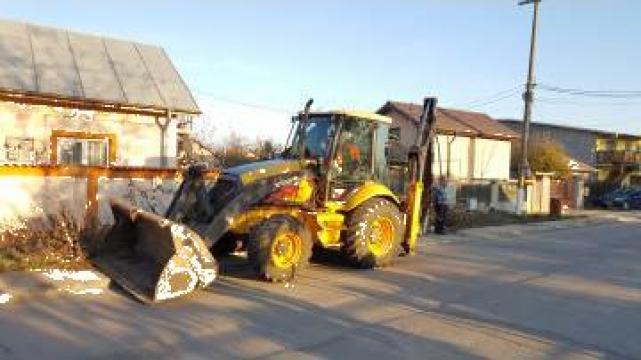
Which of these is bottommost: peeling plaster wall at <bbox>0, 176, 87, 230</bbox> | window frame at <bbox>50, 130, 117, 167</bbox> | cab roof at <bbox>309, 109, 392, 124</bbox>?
peeling plaster wall at <bbox>0, 176, 87, 230</bbox>

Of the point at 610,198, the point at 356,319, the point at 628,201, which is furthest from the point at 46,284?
the point at 610,198

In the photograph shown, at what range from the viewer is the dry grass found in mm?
12023

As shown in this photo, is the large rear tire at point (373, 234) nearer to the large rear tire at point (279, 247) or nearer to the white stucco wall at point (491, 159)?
the large rear tire at point (279, 247)

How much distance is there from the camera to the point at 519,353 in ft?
27.9

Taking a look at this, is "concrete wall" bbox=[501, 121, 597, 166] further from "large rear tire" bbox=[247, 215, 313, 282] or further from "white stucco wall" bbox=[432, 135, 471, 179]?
"large rear tire" bbox=[247, 215, 313, 282]

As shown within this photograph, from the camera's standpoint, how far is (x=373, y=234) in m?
14.0

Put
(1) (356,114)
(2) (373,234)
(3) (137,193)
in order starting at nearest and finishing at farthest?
(1) (356,114) → (2) (373,234) → (3) (137,193)

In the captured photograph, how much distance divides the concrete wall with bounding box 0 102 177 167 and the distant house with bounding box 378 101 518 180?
22175 mm

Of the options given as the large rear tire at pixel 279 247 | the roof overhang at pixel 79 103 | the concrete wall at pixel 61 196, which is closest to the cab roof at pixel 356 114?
the large rear tire at pixel 279 247

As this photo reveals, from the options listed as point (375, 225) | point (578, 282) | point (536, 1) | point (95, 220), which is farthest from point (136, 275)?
point (536, 1)

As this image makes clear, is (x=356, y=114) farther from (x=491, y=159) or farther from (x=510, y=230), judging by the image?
(x=491, y=159)

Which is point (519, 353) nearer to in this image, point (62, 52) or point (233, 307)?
point (233, 307)

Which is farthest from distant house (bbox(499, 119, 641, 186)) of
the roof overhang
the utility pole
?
the roof overhang

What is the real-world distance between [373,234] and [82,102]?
823 centimetres
